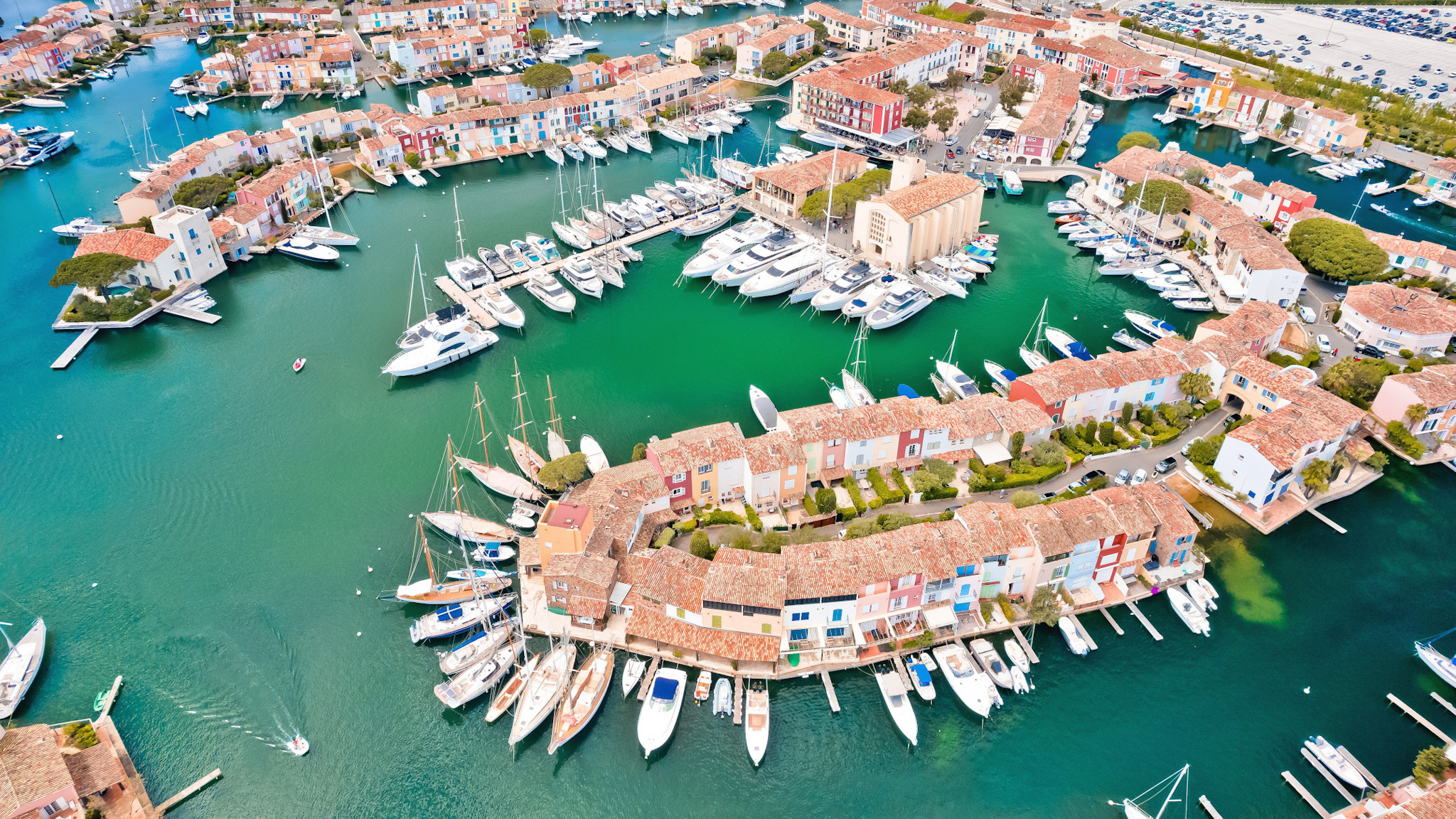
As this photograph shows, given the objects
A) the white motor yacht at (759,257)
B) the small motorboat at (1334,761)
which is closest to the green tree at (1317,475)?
the small motorboat at (1334,761)

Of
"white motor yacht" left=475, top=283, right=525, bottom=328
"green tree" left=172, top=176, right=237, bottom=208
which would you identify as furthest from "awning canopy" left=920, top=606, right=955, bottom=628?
"green tree" left=172, top=176, right=237, bottom=208

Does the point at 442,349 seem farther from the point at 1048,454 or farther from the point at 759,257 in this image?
the point at 1048,454

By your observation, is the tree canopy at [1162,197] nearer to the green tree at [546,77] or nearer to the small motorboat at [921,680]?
the small motorboat at [921,680]

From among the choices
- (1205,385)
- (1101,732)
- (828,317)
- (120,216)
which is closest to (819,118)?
(828,317)

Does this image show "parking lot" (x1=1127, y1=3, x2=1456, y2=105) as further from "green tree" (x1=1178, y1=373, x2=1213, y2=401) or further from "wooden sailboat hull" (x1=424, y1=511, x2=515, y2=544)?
"wooden sailboat hull" (x1=424, y1=511, x2=515, y2=544)

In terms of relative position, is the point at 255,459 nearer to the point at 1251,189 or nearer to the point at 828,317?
the point at 828,317

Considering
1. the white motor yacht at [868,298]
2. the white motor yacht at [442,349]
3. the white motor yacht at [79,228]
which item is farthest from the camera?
the white motor yacht at [79,228]
